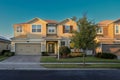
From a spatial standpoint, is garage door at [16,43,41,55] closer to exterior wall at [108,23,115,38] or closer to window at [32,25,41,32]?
window at [32,25,41,32]

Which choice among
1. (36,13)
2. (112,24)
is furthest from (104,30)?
(36,13)

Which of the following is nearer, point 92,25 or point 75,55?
point 92,25

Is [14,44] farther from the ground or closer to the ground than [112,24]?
closer to the ground

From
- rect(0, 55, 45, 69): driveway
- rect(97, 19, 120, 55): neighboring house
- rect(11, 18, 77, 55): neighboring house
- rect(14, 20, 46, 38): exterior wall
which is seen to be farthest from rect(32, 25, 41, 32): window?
rect(97, 19, 120, 55): neighboring house

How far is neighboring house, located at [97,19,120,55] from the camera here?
3688 cm

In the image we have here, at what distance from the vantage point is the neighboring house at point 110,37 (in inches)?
1452

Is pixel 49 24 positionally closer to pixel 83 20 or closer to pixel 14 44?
pixel 14 44

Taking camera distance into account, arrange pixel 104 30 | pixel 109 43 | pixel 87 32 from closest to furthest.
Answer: pixel 87 32 → pixel 109 43 → pixel 104 30

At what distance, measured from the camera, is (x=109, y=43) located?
37.0m

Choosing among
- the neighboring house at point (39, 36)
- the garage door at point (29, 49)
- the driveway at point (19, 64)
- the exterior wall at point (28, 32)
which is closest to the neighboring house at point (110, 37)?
the neighboring house at point (39, 36)

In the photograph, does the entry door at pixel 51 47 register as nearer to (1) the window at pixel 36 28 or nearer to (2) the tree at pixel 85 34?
(1) the window at pixel 36 28

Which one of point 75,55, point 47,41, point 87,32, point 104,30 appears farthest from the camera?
point 104,30

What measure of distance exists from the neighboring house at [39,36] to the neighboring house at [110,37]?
612 centimetres

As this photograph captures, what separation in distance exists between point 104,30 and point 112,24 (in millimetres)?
2686
